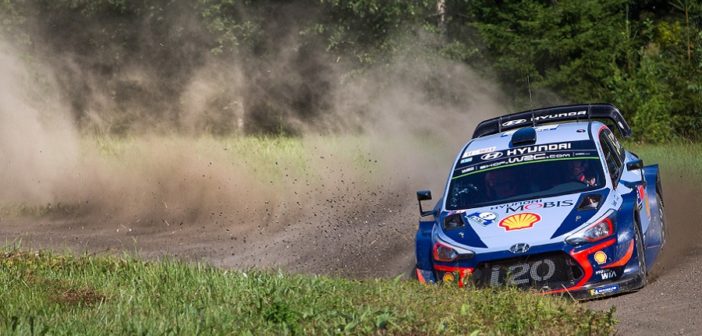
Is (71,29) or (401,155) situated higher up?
(71,29)

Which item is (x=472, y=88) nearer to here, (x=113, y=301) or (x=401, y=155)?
(x=401, y=155)

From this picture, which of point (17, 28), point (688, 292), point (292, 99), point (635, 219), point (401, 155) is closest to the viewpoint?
point (688, 292)

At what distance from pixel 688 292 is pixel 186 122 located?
2346cm

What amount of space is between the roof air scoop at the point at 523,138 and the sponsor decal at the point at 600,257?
82.0 inches

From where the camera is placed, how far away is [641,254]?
34.4 ft

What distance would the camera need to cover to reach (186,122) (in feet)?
105

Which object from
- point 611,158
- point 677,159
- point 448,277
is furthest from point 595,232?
point 677,159

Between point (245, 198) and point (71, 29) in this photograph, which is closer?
point (245, 198)

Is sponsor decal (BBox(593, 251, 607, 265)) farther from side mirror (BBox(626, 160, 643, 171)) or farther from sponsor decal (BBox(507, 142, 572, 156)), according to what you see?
sponsor decal (BBox(507, 142, 572, 156))

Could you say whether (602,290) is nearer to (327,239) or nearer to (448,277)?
(448,277)

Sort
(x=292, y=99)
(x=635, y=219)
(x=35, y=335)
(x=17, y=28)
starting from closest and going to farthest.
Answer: (x=35, y=335) < (x=635, y=219) < (x=17, y=28) < (x=292, y=99)

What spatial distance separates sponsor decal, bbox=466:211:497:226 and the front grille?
0.56m

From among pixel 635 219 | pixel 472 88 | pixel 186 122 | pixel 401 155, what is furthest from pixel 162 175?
pixel 472 88

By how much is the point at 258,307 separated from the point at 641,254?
4.06m
